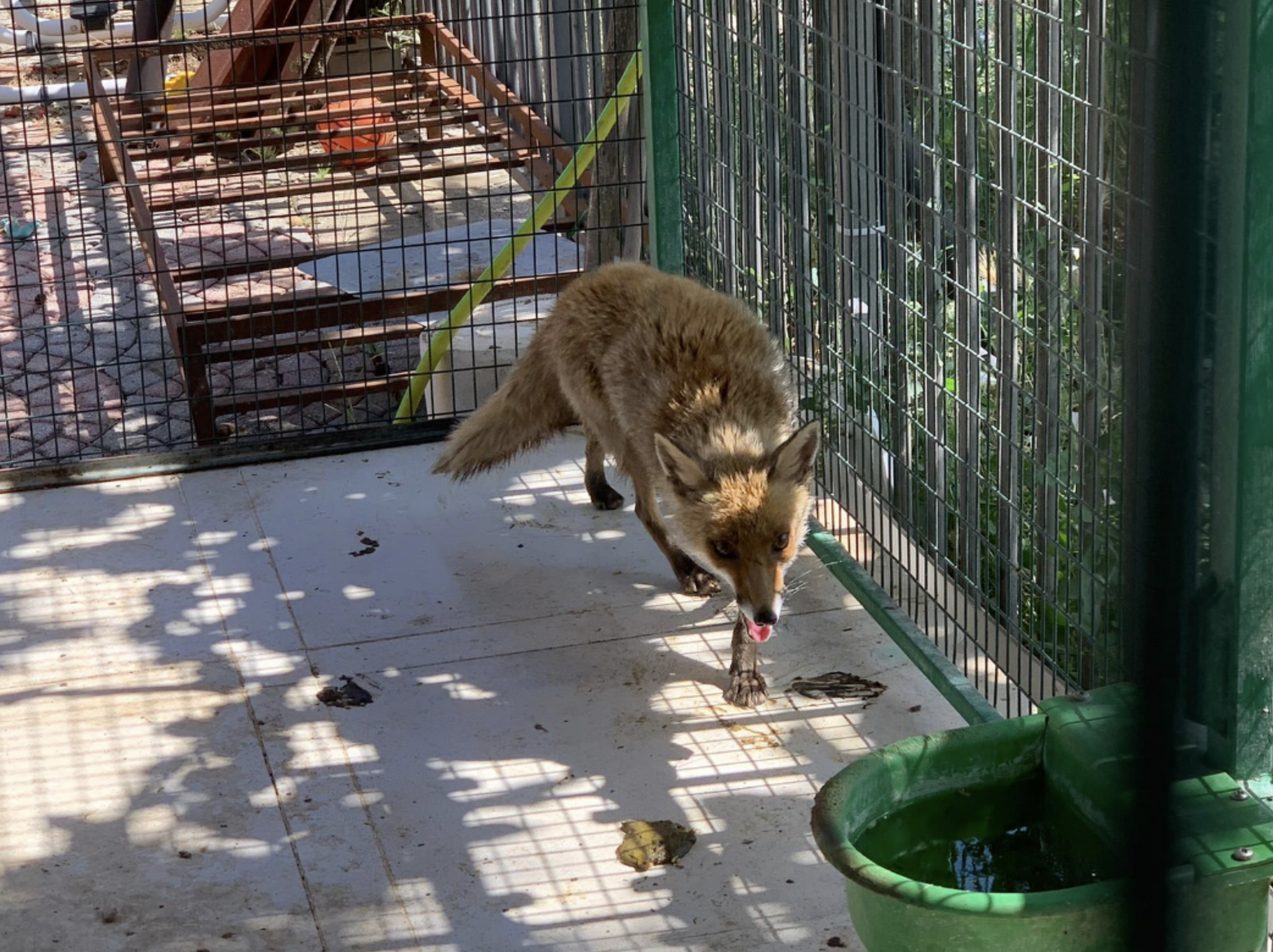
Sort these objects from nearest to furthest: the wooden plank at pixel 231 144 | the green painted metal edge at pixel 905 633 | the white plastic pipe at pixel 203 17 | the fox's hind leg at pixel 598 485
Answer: the green painted metal edge at pixel 905 633
the fox's hind leg at pixel 598 485
the wooden plank at pixel 231 144
the white plastic pipe at pixel 203 17

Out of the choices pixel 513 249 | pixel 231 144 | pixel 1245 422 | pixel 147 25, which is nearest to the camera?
pixel 1245 422

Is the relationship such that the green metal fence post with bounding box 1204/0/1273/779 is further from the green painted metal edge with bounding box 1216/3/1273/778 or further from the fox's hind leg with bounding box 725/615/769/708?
the fox's hind leg with bounding box 725/615/769/708

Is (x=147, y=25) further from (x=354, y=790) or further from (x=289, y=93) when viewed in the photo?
(x=354, y=790)

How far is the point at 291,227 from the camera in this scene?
21.1 feet

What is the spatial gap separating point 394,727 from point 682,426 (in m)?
1.13

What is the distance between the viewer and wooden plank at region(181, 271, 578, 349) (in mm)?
6621

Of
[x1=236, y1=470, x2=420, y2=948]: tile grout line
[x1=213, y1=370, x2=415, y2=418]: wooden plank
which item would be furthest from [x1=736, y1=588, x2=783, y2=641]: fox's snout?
[x1=213, y1=370, x2=415, y2=418]: wooden plank

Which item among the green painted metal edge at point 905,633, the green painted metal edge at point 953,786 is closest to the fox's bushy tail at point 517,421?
the green painted metal edge at point 905,633

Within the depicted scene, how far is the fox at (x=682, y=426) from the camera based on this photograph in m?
4.20

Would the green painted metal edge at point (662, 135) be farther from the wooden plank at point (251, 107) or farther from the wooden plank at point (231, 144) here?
the wooden plank at point (251, 107)

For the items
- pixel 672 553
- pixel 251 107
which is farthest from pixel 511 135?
pixel 672 553

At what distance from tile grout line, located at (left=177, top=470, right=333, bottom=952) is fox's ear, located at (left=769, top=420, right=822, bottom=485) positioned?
1.49 metres

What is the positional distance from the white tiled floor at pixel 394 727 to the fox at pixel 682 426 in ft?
0.75

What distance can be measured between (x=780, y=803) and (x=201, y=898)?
135 cm
